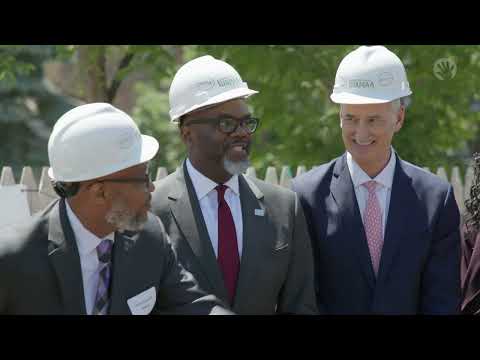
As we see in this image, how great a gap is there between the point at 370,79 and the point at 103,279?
1.87 metres

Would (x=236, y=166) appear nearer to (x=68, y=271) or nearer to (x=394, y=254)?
(x=394, y=254)

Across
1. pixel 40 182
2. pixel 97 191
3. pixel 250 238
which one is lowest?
pixel 40 182

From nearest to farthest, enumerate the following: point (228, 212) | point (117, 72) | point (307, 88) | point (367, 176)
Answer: point (228, 212), point (367, 176), point (307, 88), point (117, 72)

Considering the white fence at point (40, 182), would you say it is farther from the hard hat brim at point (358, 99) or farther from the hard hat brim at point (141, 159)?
the hard hat brim at point (141, 159)

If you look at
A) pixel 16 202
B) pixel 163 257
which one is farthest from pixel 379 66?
pixel 16 202

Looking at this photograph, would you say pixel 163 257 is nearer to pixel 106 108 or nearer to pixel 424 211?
pixel 106 108

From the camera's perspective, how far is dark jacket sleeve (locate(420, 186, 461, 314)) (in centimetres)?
495

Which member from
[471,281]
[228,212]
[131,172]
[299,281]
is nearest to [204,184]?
[228,212]

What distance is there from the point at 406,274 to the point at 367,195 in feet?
1.59

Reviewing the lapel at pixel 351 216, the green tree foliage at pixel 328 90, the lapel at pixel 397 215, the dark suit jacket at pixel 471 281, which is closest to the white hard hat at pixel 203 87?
the lapel at pixel 351 216

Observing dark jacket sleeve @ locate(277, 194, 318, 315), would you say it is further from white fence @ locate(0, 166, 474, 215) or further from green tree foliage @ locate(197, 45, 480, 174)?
green tree foliage @ locate(197, 45, 480, 174)

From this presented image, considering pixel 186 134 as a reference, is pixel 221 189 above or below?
below

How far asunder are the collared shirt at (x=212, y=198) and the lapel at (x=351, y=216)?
543mm

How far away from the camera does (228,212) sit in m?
4.96
